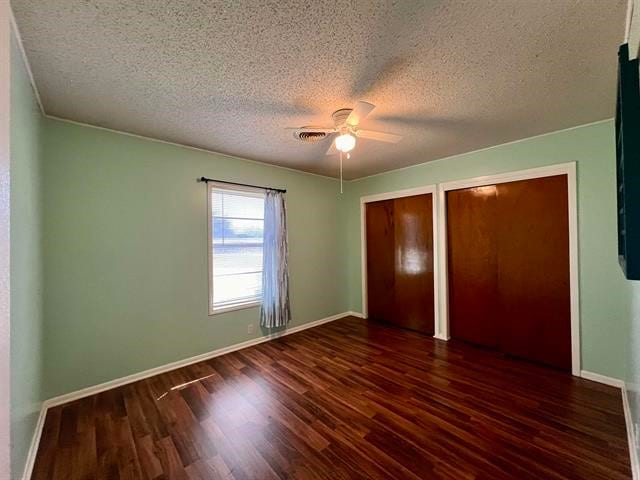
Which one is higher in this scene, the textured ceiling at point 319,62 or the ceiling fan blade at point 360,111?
the textured ceiling at point 319,62

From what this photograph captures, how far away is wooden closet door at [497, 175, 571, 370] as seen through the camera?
2.65 meters

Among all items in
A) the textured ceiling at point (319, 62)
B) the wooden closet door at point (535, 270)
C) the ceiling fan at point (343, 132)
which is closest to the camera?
the textured ceiling at point (319, 62)

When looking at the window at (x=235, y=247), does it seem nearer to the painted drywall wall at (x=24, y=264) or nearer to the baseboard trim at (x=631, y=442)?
the painted drywall wall at (x=24, y=264)

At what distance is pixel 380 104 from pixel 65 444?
3.28 meters

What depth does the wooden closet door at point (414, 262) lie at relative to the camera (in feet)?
12.2

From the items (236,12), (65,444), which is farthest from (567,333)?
(65,444)

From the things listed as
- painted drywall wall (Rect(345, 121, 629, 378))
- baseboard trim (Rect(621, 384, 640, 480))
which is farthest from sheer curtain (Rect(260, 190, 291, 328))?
baseboard trim (Rect(621, 384, 640, 480))

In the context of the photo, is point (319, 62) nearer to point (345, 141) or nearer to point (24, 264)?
point (345, 141)

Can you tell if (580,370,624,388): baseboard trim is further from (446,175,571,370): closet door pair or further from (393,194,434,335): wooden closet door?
(393,194,434,335): wooden closet door

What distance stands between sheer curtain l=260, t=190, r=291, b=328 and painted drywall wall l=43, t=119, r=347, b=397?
0.25 m

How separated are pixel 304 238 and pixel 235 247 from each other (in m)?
1.10

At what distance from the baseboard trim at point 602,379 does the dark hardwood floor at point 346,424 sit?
0.29 ft

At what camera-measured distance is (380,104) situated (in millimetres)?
2092

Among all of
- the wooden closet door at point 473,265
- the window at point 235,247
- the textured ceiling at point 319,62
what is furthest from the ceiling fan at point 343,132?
the wooden closet door at point 473,265
